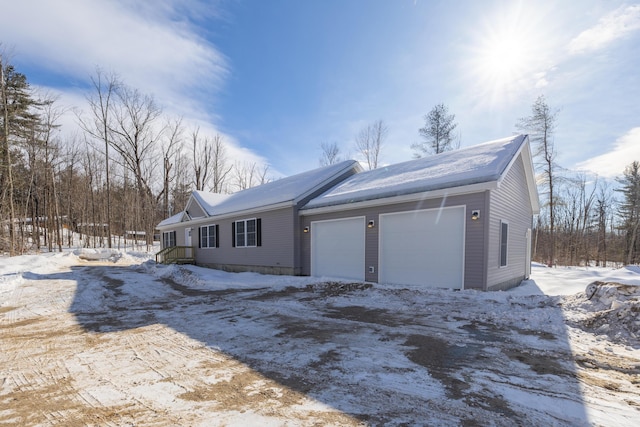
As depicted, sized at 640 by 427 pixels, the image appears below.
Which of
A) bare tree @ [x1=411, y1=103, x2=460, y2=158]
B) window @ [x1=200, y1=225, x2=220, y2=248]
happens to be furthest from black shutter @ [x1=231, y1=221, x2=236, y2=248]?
bare tree @ [x1=411, y1=103, x2=460, y2=158]

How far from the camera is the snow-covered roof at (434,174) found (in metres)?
7.62

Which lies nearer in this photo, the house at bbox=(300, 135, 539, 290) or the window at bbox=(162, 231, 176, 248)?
the house at bbox=(300, 135, 539, 290)

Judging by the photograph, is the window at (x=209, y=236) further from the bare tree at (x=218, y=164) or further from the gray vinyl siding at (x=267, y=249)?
the bare tree at (x=218, y=164)

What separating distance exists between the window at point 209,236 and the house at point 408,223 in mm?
1797

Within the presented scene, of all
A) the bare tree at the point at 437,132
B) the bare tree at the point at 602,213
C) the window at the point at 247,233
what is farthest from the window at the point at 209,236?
the bare tree at the point at 602,213

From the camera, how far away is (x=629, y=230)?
2366 cm

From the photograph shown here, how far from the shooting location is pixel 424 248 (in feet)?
27.1

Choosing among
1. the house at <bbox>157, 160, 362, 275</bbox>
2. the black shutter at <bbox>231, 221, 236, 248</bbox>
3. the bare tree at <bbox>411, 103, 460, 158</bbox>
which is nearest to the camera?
the house at <bbox>157, 160, 362, 275</bbox>

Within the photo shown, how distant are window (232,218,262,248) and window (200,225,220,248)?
203 centimetres

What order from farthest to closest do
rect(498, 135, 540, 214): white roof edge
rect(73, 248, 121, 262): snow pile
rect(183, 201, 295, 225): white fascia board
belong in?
rect(73, 248, 121, 262): snow pile < rect(183, 201, 295, 225): white fascia board < rect(498, 135, 540, 214): white roof edge

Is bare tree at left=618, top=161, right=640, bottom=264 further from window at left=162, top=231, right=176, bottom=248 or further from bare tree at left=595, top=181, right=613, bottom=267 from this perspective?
window at left=162, top=231, right=176, bottom=248

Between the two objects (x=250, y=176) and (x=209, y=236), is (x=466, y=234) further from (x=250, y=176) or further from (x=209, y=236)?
(x=250, y=176)

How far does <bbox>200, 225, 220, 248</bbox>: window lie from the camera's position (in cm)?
1596

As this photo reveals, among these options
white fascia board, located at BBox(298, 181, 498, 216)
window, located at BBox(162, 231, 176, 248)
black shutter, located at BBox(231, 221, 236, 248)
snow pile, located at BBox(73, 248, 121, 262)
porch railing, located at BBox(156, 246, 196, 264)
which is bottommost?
snow pile, located at BBox(73, 248, 121, 262)
